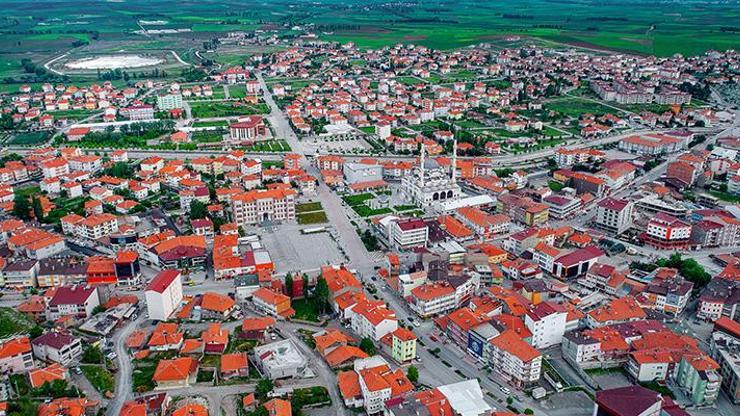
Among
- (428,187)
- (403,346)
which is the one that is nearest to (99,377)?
(403,346)

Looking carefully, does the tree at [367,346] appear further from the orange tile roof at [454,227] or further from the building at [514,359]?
the orange tile roof at [454,227]

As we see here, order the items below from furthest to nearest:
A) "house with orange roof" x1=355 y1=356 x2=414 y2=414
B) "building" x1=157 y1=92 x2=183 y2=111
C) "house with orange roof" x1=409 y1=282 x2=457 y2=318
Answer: "building" x1=157 y1=92 x2=183 y2=111
"house with orange roof" x1=409 y1=282 x2=457 y2=318
"house with orange roof" x1=355 y1=356 x2=414 y2=414

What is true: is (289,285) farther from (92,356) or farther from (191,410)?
(191,410)

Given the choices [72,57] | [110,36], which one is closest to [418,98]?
[72,57]

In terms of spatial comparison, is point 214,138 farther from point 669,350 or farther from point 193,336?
point 669,350

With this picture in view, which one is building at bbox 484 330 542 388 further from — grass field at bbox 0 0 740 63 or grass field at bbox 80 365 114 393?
grass field at bbox 0 0 740 63

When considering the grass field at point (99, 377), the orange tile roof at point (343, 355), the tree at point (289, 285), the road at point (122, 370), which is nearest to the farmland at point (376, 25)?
the tree at point (289, 285)

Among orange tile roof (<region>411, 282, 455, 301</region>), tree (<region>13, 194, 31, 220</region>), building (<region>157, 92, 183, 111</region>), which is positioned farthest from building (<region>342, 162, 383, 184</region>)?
building (<region>157, 92, 183, 111</region>)
